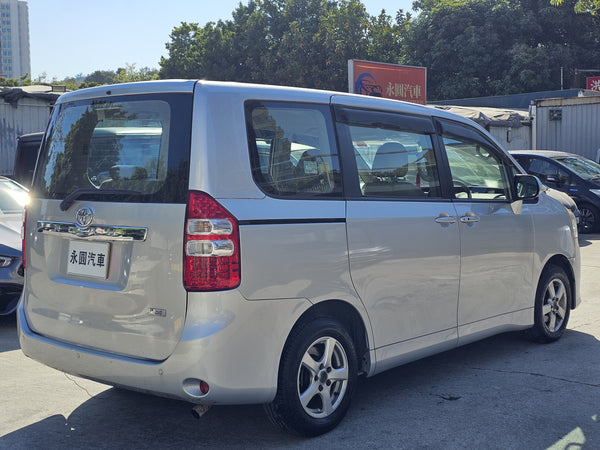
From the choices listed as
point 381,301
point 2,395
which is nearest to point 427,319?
point 381,301

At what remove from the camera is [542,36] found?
133ft

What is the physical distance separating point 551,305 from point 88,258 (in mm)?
3814

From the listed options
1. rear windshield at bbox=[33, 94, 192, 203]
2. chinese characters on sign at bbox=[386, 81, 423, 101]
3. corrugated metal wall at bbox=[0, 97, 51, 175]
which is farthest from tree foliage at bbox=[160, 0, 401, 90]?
rear windshield at bbox=[33, 94, 192, 203]

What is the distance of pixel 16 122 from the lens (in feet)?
48.7

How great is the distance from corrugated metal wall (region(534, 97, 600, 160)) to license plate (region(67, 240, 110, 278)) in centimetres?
1734

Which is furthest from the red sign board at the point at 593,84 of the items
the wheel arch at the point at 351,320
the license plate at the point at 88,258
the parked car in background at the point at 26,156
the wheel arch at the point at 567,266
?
the license plate at the point at 88,258

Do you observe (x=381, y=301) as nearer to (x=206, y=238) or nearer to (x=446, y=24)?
(x=206, y=238)

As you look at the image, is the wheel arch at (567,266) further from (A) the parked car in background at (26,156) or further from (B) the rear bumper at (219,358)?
(A) the parked car in background at (26,156)

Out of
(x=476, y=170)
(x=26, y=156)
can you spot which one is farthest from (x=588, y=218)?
(x=26, y=156)

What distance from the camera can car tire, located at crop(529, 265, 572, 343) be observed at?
557 centimetres

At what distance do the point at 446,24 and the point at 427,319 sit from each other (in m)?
39.3

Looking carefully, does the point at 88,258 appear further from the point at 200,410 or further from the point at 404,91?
the point at 404,91

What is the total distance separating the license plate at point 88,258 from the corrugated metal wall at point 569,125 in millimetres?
17340

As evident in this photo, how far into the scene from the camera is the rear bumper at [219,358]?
3.25m
